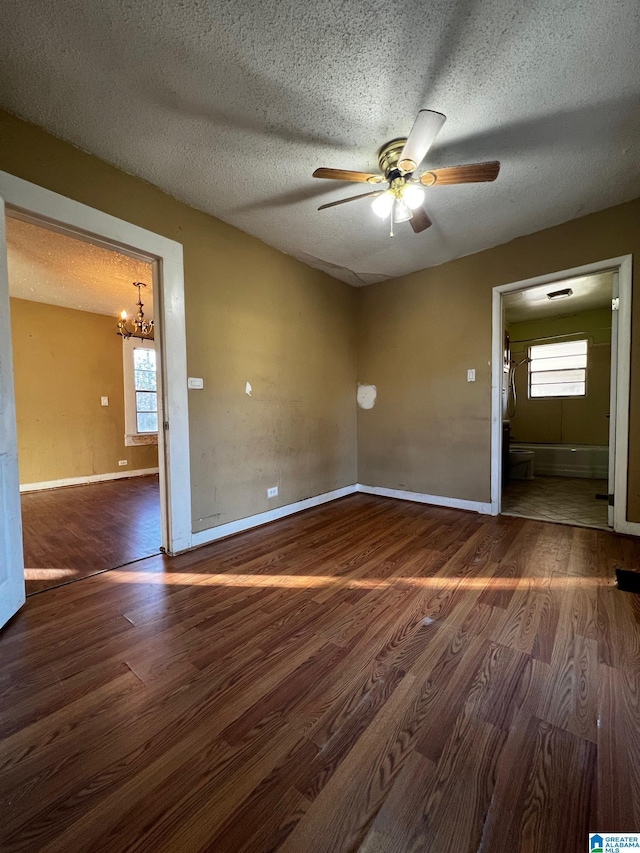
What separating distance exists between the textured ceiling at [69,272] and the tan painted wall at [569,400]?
19.9 ft

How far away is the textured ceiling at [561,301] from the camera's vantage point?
4098 millimetres

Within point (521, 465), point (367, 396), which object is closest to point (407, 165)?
point (367, 396)

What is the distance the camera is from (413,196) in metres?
1.92

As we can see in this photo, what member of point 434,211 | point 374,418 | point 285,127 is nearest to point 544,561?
point 374,418

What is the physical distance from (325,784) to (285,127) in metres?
2.75

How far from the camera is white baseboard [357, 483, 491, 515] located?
324 cm

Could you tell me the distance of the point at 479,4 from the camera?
4.09 feet

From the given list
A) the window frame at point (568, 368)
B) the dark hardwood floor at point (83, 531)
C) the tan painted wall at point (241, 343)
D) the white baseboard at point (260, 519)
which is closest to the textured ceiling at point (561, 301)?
the window frame at point (568, 368)

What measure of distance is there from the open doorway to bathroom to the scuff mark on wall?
5.40 feet

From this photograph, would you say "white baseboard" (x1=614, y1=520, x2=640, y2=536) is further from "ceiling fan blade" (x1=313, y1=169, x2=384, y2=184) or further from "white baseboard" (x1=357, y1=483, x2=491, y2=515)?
"ceiling fan blade" (x1=313, y1=169, x2=384, y2=184)

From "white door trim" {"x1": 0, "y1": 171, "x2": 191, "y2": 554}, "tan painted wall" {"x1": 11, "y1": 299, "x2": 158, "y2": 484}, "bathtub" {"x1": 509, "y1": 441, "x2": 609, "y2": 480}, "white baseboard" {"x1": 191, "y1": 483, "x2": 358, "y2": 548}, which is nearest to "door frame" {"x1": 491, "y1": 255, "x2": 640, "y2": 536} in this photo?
"white baseboard" {"x1": 191, "y1": 483, "x2": 358, "y2": 548}

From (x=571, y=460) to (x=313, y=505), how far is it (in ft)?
13.7

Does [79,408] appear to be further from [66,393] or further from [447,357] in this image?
[447,357]

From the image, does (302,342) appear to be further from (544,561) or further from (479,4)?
(544,561)
